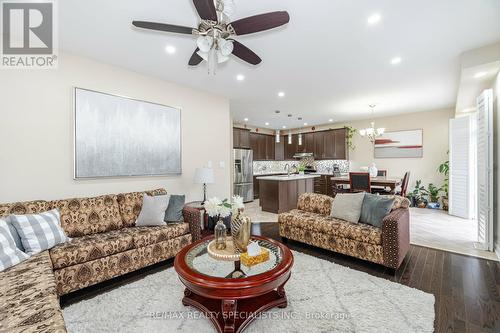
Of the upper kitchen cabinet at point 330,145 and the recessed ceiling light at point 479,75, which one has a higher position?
the recessed ceiling light at point 479,75

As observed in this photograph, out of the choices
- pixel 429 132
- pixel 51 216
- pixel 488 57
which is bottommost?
pixel 51 216

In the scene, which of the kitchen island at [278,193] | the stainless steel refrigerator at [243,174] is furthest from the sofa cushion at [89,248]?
the stainless steel refrigerator at [243,174]

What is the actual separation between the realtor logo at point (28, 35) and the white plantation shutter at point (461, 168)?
7.13 metres

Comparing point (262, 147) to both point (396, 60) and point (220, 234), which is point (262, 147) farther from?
point (220, 234)

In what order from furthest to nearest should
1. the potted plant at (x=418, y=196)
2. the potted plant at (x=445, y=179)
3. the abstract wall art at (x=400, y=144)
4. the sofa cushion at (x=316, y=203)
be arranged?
the abstract wall art at (x=400, y=144), the potted plant at (x=418, y=196), the potted plant at (x=445, y=179), the sofa cushion at (x=316, y=203)

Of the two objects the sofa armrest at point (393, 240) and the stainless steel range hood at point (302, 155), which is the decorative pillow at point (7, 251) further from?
the stainless steel range hood at point (302, 155)

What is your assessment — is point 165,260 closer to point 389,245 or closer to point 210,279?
point 210,279

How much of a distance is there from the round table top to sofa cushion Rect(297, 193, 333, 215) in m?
1.61

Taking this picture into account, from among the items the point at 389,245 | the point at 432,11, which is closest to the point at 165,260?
the point at 389,245

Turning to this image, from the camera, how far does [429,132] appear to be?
6102 millimetres

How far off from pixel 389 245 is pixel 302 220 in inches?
43.1

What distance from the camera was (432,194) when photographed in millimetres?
5938

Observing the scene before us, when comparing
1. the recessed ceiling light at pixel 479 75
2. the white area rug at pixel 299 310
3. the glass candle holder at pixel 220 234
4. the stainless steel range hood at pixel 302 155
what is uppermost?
the recessed ceiling light at pixel 479 75

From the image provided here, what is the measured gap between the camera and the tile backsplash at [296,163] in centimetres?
791
